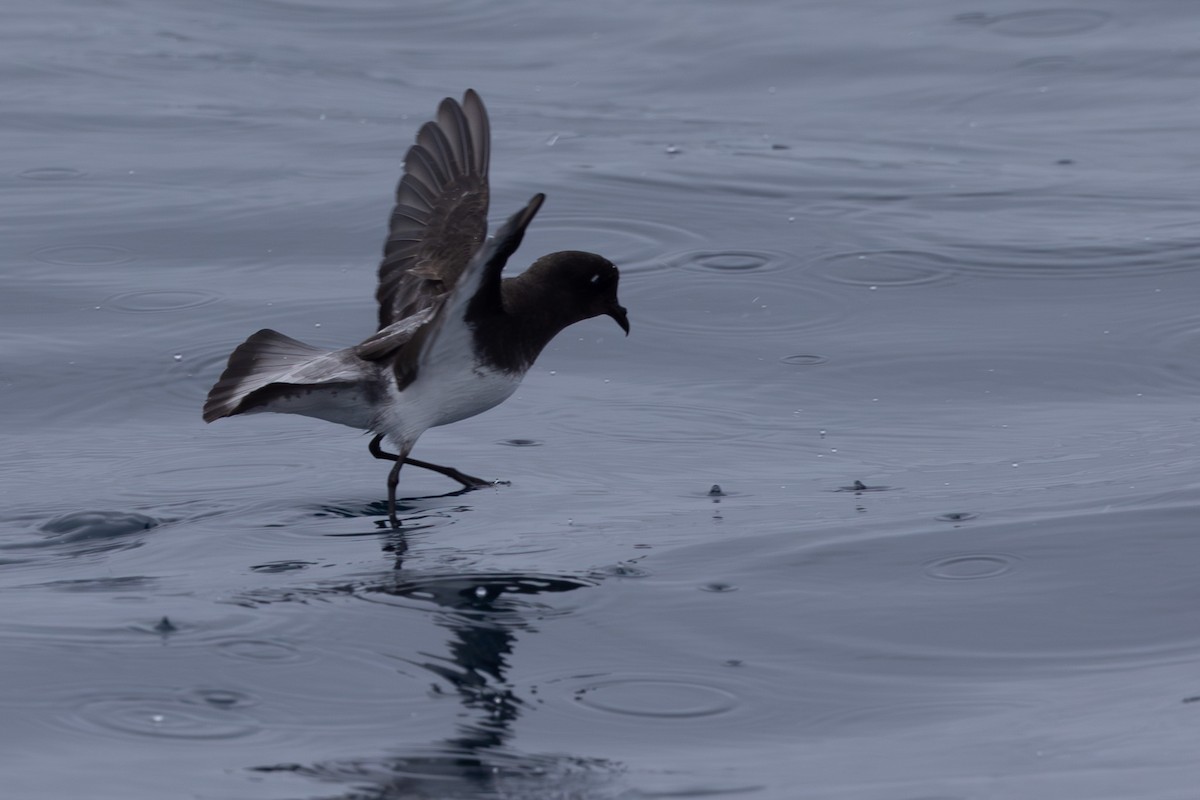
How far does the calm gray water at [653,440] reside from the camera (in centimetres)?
429

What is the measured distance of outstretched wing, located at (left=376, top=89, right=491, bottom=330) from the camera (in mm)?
A: 7223

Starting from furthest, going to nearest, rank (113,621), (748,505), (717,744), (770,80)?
(770,80), (748,505), (113,621), (717,744)

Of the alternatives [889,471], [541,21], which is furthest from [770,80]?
[889,471]

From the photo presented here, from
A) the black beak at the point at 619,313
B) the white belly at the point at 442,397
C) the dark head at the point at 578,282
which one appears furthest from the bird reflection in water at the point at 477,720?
the black beak at the point at 619,313

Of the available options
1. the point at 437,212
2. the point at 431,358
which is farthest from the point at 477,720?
the point at 437,212

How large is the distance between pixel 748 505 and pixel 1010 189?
5.23 m

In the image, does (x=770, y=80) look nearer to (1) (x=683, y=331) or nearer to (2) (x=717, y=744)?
(1) (x=683, y=331)

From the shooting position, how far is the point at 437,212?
7.46m

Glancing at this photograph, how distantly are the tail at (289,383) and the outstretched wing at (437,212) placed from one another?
0.67m

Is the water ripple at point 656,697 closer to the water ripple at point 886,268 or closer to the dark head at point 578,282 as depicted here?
the dark head at point 578,282

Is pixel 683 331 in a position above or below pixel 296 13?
below

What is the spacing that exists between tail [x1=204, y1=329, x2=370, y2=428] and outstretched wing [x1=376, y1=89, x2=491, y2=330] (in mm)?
674

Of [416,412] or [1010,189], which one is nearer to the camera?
[416,412]

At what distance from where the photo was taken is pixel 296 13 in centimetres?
1531
